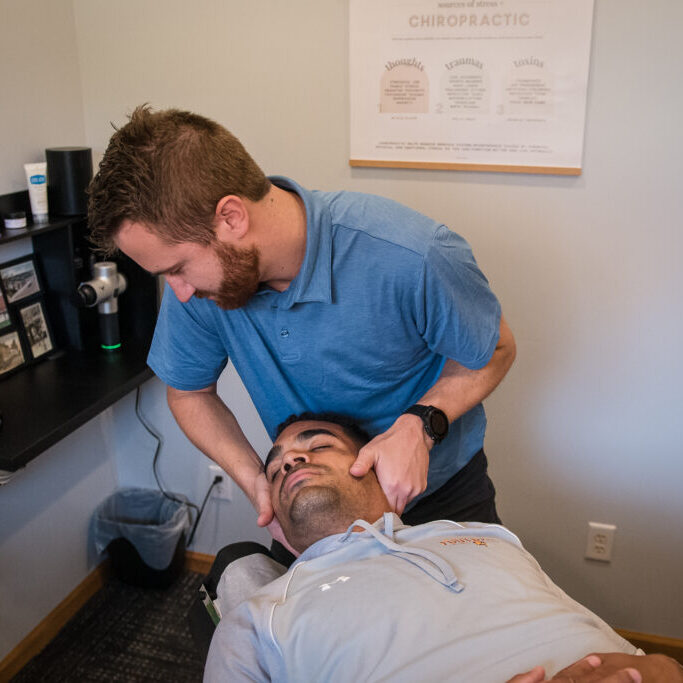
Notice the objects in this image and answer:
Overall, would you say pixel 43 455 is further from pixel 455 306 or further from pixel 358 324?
pixel 455 306

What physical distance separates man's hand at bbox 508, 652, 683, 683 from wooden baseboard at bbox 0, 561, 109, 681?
1791 millimetres

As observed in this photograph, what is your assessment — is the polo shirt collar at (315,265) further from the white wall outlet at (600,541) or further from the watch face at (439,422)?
the white wall outlet at (600,541)

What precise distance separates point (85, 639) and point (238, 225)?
168 centimetres

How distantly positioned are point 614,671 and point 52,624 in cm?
196

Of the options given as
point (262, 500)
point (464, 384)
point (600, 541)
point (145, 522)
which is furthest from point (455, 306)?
point (145, 522)

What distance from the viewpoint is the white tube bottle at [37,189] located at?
211cm

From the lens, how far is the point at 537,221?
2.03 metres

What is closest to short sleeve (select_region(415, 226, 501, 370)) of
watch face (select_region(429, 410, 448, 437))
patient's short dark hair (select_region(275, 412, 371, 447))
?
watch face (select_region(429, 410, 448, 437))

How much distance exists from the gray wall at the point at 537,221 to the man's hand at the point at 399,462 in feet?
2.84

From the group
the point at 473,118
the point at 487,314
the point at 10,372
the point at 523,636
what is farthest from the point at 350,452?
the point at 10,372

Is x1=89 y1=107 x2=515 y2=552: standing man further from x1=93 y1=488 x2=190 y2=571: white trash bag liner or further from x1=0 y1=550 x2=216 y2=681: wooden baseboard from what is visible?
x1=0 y1=550 x2=216 y2=681: wooden baseboard

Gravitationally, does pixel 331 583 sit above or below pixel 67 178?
below

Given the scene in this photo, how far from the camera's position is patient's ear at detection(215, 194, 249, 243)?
128 cm

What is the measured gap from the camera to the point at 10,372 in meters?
2.12
